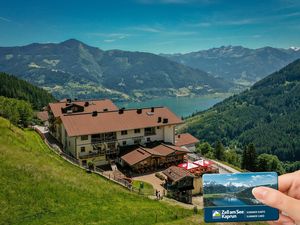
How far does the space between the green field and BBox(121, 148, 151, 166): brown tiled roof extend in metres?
11.0

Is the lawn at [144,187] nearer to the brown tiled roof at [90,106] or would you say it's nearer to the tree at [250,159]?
the brown tiled roof at [90,106]

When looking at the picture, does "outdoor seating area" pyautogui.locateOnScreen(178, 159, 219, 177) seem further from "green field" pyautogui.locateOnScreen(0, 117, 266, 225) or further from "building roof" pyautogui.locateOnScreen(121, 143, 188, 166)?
"green field" pyautogui.locateOnScreen(0, 117, 266, 225)

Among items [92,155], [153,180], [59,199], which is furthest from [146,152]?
[59,199]

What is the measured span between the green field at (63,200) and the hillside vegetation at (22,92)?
102426 millimetres

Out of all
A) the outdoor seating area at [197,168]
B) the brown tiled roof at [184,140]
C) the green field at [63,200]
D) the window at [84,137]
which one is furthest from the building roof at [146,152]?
the brown tiled roof at [184,140]

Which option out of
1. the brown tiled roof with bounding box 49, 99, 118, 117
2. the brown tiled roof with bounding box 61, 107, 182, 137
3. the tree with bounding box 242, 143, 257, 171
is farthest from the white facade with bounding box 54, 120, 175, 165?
the tree with bounding box 242, 143, 257, 171

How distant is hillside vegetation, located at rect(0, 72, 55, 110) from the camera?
5276 inches

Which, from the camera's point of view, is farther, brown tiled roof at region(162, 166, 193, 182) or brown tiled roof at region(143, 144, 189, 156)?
brown tiled roof at region(143, 144, 189, 156)

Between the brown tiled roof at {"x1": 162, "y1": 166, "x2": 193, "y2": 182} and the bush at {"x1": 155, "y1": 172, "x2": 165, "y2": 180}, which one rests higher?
the brown tiled roof at {"x1": 162, "y1": 166, "x2": 193, "y2": 182}

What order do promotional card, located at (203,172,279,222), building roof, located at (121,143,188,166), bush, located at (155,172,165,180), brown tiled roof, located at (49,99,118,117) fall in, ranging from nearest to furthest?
promotional card, located at (203,172,279,222)
bush, located at (155,172,165,180)
building roof, located at (121,143,188,166)
brown tiled roof, located at (49,99,118,117)

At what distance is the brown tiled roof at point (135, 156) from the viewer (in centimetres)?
4899

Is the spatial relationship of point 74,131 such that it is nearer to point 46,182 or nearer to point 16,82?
point 46,182

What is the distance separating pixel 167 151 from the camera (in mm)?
53250

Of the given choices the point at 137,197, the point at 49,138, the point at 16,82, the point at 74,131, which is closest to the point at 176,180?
the point at 137,197
